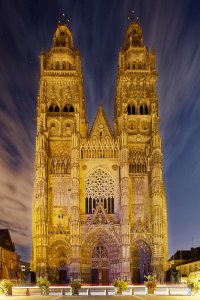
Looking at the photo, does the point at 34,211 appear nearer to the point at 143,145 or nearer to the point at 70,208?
the point at 70,208

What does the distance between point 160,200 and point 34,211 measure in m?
16.4

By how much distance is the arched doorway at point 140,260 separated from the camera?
65.0m

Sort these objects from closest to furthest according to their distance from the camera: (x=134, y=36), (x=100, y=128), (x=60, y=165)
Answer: (x=60, y=165) < (x=100, y=128) < (x=134, y=36)

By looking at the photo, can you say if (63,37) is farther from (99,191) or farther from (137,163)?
(99,191)

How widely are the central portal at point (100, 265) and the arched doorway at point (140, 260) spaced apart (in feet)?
11.5

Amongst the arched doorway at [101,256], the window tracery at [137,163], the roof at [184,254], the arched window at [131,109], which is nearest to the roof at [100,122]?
the arched window at [131,109]

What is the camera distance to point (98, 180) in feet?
224

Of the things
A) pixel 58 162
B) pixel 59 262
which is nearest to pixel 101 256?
pixel 59 262

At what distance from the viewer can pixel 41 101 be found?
7025cm

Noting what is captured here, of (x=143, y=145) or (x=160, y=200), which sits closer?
(x=160, y=200)


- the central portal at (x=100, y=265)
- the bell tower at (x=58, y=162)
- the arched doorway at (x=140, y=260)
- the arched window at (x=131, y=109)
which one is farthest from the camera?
the arched window at (x=131, y=109)

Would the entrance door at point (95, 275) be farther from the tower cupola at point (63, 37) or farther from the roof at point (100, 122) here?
the tower cupola at point (63, 37)

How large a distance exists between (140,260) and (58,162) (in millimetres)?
16573

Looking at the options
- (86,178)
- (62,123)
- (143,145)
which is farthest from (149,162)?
(62,123)
